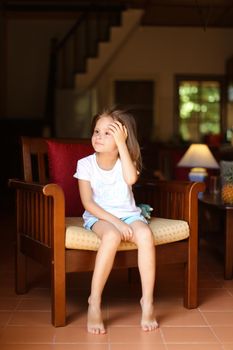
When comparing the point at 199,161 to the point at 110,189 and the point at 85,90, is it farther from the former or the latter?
the point at 85,90

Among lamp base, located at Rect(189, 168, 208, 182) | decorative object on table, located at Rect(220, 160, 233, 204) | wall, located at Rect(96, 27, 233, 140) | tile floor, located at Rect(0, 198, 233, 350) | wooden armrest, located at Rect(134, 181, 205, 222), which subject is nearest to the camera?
tile floor, located at Rect(0, 198, 233, 350)

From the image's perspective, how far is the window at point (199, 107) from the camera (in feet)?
32.5

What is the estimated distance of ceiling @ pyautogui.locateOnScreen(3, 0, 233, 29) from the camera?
8211 mm

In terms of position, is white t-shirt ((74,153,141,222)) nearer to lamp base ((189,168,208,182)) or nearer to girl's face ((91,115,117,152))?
girl's face ((91,115,117,152))

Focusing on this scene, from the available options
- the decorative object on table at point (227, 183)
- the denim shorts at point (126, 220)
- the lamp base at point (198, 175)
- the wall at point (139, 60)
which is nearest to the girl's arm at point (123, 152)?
the denim shorts at point (126, 220)

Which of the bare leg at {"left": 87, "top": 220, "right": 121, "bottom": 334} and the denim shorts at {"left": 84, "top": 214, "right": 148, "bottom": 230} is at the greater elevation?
the denim shorts at {"left": 84, "top": 214, "right": 148, "bottom": 230}

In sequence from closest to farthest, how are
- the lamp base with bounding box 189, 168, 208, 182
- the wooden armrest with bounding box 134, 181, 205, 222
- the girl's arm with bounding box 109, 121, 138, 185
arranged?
the girl's arm with bounding box 109, 121, 138, 185
the wooden armrest with bounding box 134, 181, 205, 222
the lamp base with bounding box 189, 168, 208, 182

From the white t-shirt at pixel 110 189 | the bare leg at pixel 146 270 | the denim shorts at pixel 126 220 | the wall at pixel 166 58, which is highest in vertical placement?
the wall at pixel 166 58

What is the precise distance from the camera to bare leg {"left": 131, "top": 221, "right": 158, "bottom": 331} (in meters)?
2.42

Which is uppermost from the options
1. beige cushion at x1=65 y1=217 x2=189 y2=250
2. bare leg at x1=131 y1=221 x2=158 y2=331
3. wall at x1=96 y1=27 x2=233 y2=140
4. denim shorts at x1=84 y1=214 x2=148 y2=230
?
wall at x1=96 y1=27 x2=233 y2=140

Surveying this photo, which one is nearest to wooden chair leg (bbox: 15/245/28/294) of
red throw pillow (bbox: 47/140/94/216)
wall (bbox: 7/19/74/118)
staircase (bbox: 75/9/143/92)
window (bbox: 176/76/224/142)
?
red throw pillow (bbox: 47/140/94/216)

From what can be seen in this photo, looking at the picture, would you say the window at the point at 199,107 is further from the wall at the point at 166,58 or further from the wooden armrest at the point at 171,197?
the wooden armrest at the point at 171,197

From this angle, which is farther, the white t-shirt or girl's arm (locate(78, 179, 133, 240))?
the white t-shirt

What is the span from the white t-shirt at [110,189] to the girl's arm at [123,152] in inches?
2.1
